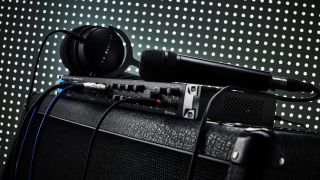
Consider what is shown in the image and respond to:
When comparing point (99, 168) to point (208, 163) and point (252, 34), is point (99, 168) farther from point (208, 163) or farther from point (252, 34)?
point (252, 34)

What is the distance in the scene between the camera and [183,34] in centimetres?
146

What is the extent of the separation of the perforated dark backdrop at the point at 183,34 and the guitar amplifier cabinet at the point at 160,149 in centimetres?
59

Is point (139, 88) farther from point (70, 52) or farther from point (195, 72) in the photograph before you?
point (70, 52)

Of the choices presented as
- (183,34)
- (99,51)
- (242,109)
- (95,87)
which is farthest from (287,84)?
(183,34)

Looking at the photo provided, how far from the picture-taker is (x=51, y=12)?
1.68m

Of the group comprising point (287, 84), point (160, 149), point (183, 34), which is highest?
point (183, 34)

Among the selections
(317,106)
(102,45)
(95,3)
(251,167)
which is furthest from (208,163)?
(95,3)

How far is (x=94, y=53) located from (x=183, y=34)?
53 centimetres

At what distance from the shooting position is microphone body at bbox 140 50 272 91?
69 cm

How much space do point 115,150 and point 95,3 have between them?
980mm

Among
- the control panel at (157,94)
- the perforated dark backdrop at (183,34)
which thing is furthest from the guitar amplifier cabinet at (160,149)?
the perforated dark backdrop at (183,34)

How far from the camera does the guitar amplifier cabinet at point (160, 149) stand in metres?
0.48

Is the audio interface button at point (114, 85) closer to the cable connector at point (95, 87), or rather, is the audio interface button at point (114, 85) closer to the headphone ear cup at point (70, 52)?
the cable connector at point (95, 87)

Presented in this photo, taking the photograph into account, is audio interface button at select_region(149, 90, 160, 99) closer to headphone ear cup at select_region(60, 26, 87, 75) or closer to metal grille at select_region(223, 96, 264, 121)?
metal grille at select_region(223, 96, 264, 121)
